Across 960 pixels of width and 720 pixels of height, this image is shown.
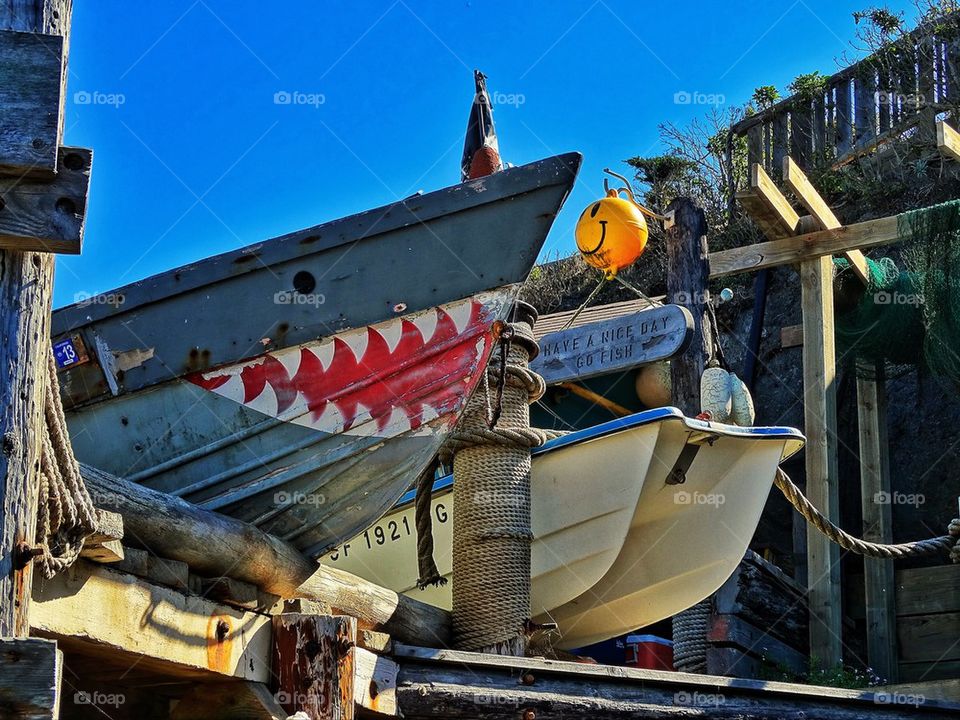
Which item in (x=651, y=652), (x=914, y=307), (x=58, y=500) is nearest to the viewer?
(x=58, y=500)

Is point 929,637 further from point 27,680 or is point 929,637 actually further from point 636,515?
point 27,680

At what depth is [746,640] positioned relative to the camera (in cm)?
896

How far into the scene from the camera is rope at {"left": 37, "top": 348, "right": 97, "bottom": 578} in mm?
3814

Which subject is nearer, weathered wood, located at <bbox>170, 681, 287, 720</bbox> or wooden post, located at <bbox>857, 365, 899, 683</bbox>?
weathered wood, located at <bbox>170, 681, 287, 720</bbox>

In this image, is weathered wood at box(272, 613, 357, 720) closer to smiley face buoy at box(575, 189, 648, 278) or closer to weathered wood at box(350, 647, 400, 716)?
weathered wood at box(350, 647, 400, 716)

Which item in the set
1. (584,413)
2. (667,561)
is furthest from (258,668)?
(584,413)

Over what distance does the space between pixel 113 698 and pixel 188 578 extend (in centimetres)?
61

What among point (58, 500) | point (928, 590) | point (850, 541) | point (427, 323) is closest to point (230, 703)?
point (58, 500)

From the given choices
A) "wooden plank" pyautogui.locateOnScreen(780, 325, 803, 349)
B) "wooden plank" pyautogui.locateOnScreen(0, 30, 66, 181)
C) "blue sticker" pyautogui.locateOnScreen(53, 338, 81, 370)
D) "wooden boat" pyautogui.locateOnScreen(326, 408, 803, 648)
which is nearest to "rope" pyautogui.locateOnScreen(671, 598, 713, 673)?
"wooden boat" pyautogui.locateOnScreen(326, 408, 803, 648)

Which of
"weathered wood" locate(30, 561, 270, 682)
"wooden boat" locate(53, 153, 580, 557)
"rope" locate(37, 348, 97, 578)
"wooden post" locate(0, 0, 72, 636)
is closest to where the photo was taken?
"wooden post" locate(0, 0, 72, 636)

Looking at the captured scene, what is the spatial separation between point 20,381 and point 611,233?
5.47 metres

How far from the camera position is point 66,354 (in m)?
6.66

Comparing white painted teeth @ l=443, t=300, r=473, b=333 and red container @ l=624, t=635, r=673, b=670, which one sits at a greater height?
white painted teeth @ l=443, t=300, r=473, b=333

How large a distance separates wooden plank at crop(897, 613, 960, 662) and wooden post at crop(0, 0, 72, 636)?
7.30 m
